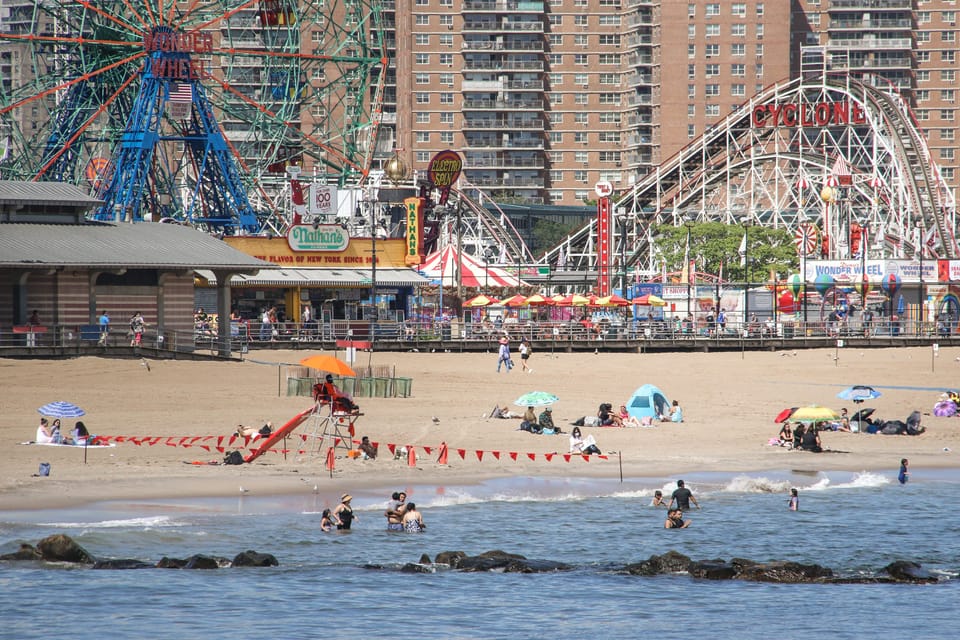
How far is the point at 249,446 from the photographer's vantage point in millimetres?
33656

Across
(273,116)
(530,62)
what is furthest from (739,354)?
(530,62)

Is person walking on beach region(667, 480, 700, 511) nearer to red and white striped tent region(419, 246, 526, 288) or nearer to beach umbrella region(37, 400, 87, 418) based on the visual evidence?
beach umbrella region(37, 400, 87, 418)

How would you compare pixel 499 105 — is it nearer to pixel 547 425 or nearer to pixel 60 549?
pixel 547 425

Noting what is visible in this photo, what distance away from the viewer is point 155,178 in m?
73.4

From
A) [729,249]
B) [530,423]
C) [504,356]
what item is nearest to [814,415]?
[530,423]

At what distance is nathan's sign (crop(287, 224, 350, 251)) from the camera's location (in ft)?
230

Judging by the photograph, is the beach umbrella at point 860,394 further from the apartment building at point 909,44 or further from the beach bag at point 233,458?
the apartment building at point 909,44

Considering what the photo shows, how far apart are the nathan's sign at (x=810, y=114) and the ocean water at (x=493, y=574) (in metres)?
Result: 68.7

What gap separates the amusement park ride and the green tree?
2.12m

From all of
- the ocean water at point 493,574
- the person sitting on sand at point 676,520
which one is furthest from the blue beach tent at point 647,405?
the person sitting on sand at point 676,520

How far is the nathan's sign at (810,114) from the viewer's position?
9738 cm

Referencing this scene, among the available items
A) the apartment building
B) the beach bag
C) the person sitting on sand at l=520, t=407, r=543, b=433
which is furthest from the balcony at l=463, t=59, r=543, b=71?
the beach bag

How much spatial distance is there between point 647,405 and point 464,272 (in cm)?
3846

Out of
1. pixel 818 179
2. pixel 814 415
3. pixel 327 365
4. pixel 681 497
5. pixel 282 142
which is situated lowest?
pixel 681 497
